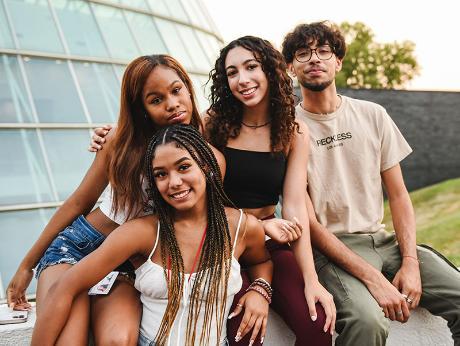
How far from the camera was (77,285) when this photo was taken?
2.39 m

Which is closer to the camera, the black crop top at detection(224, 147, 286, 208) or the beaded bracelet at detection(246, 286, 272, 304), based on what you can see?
the beaded bracelet at detection(246, 286, 272, 304)

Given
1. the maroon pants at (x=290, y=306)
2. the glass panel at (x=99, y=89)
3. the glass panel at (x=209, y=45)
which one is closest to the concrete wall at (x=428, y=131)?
the glass panel at (x=209, y=45)

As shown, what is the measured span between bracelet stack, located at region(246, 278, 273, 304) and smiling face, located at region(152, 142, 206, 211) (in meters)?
0.49

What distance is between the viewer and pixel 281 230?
2830mm

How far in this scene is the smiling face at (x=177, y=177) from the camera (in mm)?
2582

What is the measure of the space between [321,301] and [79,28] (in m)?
6.77

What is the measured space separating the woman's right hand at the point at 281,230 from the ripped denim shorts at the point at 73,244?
863 millimetres

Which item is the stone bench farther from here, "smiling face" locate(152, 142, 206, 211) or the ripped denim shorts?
"smiling face" locate(152, 142, 206, 211)

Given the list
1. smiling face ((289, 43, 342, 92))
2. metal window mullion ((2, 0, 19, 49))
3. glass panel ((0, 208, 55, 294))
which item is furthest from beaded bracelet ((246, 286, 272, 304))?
metal window mullion ((2, 0, 19, 49))

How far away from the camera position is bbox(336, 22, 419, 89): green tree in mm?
45719

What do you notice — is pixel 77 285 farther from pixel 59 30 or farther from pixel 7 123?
pixel 59 30

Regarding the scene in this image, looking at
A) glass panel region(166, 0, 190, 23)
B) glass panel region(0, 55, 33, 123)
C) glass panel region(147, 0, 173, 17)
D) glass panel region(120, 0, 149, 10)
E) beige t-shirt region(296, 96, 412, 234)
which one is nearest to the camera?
beige t-shirt region(296, 96, 412, 234)

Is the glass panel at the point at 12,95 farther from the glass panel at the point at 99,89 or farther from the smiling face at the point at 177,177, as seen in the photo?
the smiling face at the point at 177,177

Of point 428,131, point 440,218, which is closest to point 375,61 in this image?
point 428,131
